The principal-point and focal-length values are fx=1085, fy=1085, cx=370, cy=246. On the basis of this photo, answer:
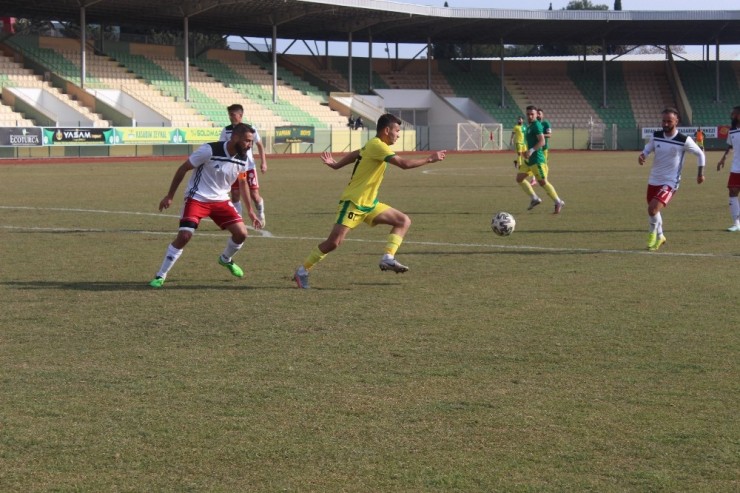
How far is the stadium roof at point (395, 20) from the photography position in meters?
58.7

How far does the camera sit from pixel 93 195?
25000 millimetres

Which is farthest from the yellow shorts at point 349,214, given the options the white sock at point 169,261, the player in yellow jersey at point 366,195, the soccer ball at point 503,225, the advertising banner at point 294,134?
the advertising banner at point 294,134

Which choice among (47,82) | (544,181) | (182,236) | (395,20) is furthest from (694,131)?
(182,236)

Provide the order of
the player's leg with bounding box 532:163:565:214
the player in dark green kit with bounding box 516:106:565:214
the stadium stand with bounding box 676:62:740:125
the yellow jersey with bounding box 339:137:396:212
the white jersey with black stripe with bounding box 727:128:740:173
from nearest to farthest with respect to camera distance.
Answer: the yellow jersey with bounding box 339:137:396:212 → the white jersey with black stripe with bounding box 727:128:740:173 → the player's leg with bounding box 532:163:565:214 → the player in dark green kit with bounding box 516:106:565:214 → the stadium stand with bounding box 676:62:740:125

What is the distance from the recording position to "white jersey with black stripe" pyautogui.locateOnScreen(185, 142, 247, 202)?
11.1 metres

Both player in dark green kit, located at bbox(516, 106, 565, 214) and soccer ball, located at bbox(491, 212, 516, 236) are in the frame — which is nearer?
soccer ball, located at bbox(491, 212, 516, 236)

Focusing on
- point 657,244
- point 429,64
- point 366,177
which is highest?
point 429,64

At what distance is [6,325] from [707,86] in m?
77.9

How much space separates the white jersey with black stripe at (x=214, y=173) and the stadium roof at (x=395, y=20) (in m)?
46.0

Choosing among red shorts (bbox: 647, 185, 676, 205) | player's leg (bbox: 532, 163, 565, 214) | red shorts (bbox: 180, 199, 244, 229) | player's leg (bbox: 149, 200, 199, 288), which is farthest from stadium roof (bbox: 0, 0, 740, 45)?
player's leg (bbox: 149, 200, 199, 288)

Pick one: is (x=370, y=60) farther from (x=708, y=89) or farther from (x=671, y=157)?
(x=671, y=157)

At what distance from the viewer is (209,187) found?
36.9ft

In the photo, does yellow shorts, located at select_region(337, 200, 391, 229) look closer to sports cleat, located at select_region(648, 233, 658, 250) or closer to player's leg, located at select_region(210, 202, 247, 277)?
player's leg, located at select_region(210, 202, 247, 277)

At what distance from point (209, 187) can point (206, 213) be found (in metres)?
0.27
